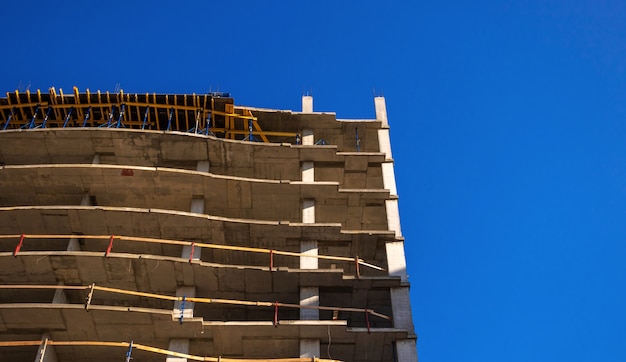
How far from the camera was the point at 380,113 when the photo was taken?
26250 millimetres

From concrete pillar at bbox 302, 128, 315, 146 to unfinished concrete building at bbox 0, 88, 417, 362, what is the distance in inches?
6.5

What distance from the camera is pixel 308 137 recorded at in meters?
24.8

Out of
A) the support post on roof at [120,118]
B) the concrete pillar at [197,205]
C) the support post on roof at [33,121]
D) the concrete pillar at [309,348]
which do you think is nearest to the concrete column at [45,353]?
the concrete pillar at [197,205]

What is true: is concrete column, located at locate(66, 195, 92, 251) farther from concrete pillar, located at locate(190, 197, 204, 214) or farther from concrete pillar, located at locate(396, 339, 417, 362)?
concrete pillar, located at locate(396, 339, 417, 362)

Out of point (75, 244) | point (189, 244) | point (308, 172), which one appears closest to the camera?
point (189, 244)

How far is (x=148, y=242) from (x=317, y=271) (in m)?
5.47

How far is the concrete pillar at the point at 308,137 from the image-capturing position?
965 inches

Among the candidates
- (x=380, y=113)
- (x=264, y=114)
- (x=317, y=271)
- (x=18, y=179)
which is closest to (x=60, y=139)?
(x=18, y=179)

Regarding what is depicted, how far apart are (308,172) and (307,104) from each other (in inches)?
156

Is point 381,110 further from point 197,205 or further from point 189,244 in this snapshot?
point 189,244

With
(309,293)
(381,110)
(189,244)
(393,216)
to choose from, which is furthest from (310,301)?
(381,110)

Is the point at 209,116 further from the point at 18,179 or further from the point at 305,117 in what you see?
the point at 18,179

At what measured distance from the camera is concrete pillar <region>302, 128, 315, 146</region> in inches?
965

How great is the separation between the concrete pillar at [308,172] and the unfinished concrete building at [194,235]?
30 centimetres
